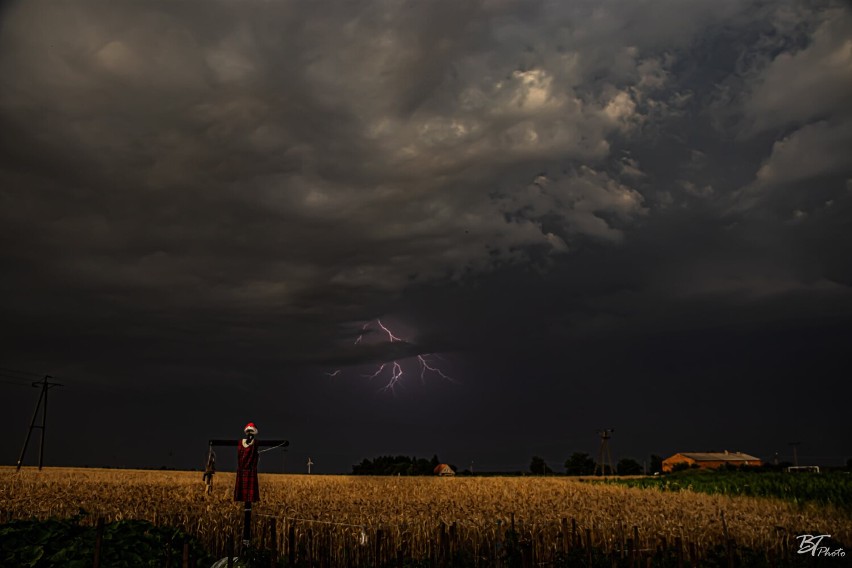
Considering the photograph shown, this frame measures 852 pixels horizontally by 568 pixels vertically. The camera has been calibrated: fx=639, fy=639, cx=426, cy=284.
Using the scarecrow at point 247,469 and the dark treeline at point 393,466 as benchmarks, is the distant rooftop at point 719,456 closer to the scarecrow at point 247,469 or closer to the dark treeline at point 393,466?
the dark treeline at point 393,466

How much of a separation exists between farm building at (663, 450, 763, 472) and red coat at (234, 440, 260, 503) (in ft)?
457

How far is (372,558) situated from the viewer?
15328mm

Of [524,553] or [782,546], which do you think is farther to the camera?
[782,546]

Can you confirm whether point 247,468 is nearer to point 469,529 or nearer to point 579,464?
point 469,529

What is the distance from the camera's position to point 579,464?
125 metres

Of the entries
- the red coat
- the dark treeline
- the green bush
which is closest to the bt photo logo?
the red coat

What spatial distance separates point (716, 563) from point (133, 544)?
39.2ft

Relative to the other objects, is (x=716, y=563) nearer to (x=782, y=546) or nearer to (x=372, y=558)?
(x=782, y=546)

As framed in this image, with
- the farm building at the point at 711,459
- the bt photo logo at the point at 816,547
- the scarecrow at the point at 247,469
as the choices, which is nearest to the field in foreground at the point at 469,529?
the bt photo logo at the point at 816,547

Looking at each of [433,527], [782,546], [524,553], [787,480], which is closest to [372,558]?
[433,527]

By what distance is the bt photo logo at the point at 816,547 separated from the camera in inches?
545

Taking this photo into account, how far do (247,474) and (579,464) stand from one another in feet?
393

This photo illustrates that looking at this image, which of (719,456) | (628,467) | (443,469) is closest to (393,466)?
(443,469)

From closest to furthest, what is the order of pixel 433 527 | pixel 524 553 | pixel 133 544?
pixel 524 553, pixel 133 544, pixel 433 527
